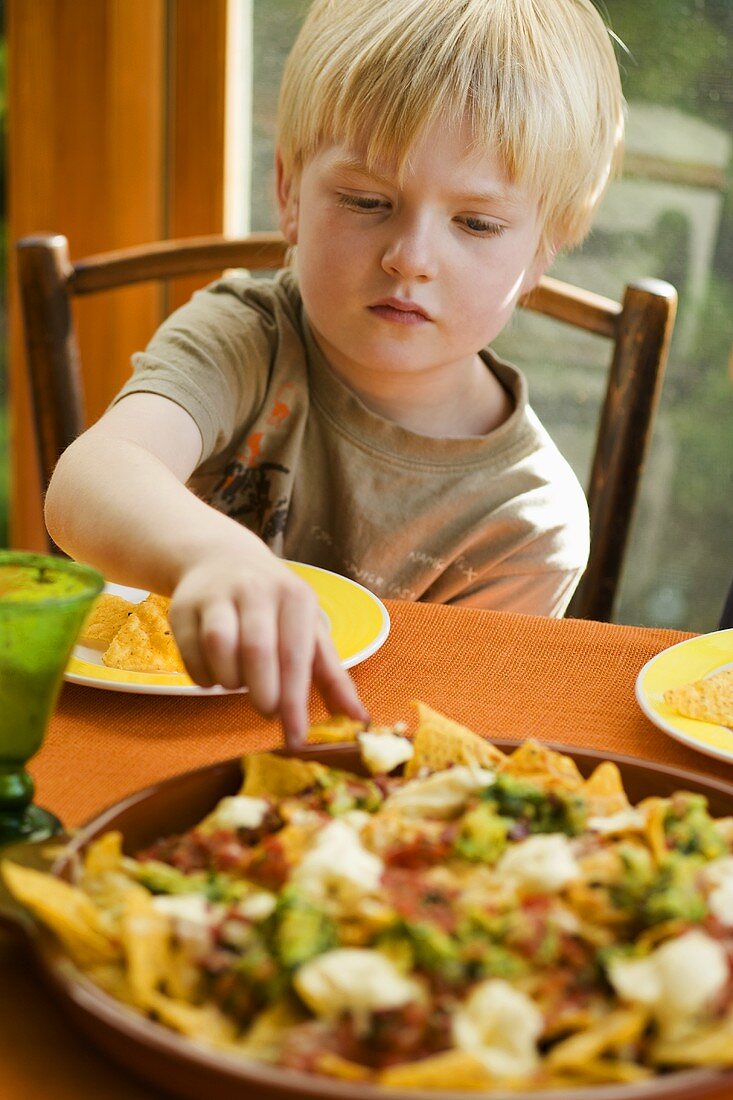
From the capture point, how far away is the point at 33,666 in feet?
2.25

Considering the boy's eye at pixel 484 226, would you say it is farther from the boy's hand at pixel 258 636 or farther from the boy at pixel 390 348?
the boy's hand at pixel 258 636

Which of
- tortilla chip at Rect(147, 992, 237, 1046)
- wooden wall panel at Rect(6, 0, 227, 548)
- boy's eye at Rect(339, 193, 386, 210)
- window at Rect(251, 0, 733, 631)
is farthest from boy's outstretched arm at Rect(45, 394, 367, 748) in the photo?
wooden wall panel at Rect(6, 0, 227, 548)

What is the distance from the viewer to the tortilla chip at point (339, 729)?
2.60 ft

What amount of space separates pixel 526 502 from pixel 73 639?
1041mm

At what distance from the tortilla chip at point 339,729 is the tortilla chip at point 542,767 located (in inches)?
4.0

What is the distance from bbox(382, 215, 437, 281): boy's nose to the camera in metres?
1.34

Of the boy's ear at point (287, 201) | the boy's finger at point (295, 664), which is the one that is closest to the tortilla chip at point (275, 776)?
the boy's finger at point (295, 664)

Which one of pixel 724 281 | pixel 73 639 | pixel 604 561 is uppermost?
pixel 73 639

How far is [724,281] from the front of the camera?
8.23 feet

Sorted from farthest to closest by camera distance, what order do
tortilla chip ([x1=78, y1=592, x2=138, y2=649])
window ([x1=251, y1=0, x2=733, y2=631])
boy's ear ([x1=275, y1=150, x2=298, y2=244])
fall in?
window ([x1=251, y1=0, x2=733, y2=631]) → boy's ear ([x1=275, y1=150, x2=298, y2=244]) → tortilla chip ([x1=78, y1=592, x2=138, y2=649])

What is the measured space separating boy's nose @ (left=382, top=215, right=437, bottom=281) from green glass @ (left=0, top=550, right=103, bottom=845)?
28.5 inches

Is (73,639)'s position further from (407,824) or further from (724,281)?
(724,281)

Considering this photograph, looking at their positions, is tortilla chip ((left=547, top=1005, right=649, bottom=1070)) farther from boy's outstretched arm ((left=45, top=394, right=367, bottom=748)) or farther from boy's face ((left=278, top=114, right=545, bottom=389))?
boy's face ((left=278, top=114, right=545, bottom=389))

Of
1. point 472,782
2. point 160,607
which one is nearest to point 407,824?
point 472,782
